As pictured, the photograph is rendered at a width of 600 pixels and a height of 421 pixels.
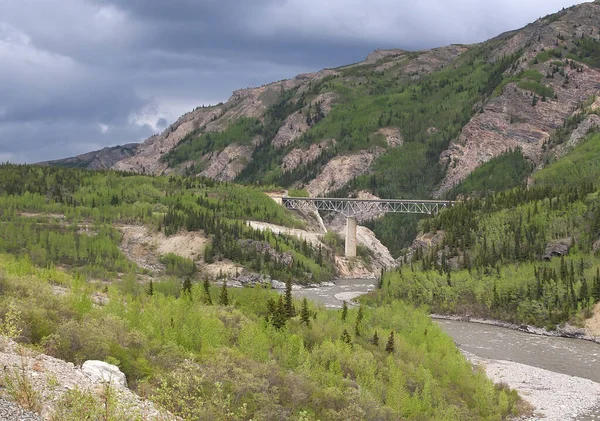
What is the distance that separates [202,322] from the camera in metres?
35.8

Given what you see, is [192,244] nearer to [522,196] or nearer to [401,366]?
[522,196]

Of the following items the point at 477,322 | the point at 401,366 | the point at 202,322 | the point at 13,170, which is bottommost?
the point at 477,322

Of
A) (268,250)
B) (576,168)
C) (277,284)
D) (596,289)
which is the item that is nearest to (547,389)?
(596,289)

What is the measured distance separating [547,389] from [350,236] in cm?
14185

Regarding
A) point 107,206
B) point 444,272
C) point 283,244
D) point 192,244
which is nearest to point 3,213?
point 107,206

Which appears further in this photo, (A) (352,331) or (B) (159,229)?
(B) (159,229)

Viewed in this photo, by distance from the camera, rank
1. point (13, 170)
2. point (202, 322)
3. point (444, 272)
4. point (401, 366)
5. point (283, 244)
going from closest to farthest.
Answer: point (202, 322) → point (401, 366) → point (444, 272) → point (283, 244) → point (13, 170)

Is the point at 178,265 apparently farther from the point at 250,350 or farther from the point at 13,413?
the point at 13,413

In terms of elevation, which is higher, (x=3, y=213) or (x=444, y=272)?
(x=3, y=213)

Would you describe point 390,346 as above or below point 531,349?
above

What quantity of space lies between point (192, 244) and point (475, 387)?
385 ft

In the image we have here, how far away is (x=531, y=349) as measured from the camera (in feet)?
253

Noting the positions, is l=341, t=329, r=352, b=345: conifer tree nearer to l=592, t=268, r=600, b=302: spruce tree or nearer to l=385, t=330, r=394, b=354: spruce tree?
l=385, t=330, r=394, b=354: spruce tree

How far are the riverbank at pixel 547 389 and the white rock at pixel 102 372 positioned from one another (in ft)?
104
